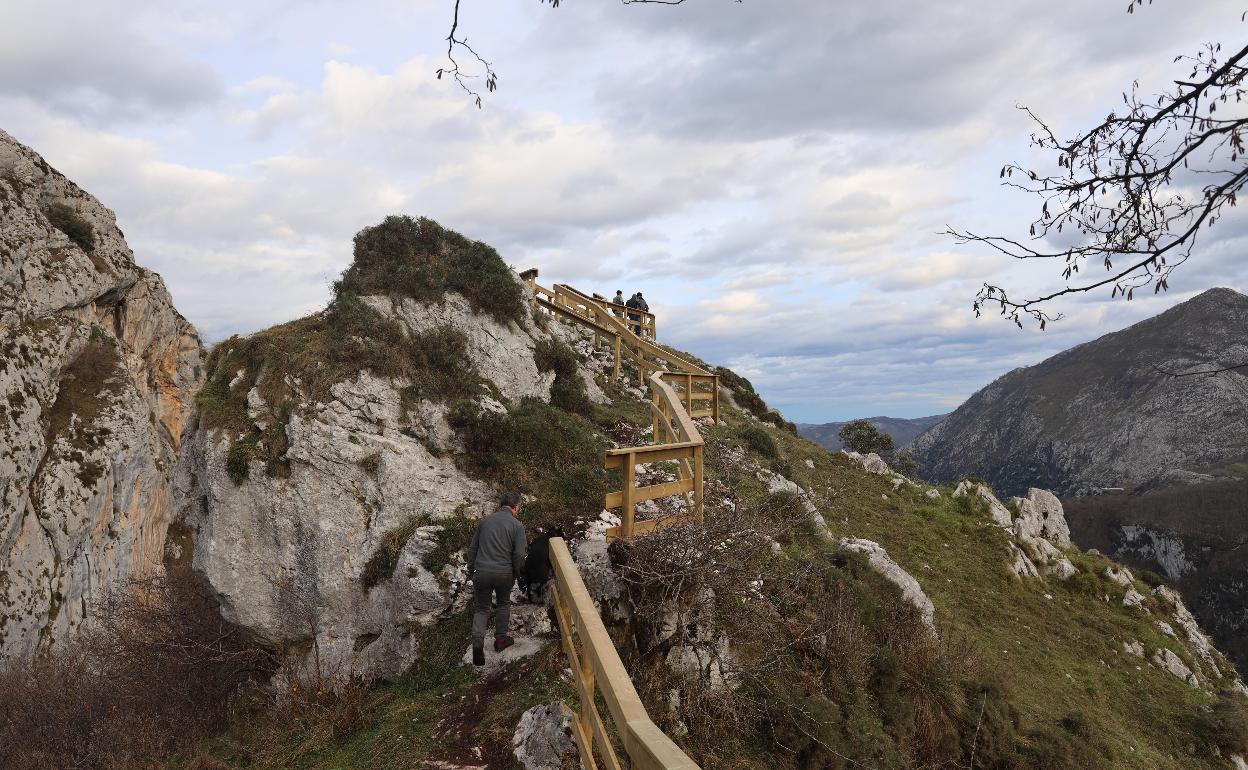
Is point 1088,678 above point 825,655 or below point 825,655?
below

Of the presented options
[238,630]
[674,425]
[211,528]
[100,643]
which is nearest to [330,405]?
[211,528]

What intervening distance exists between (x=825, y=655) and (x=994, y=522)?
1271cm

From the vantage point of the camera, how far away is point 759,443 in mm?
17109

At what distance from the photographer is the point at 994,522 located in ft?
54.6

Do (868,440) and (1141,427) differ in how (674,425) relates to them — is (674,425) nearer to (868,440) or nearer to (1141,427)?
(868,440)

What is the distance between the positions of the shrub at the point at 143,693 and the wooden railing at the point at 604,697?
20.0 ft

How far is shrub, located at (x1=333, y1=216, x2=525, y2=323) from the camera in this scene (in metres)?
13.7

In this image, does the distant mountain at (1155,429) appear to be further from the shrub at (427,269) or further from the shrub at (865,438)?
the shrub at (427,269)

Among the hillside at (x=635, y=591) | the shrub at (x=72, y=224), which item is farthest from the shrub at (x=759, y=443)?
the shrub at (x=72, y=224)

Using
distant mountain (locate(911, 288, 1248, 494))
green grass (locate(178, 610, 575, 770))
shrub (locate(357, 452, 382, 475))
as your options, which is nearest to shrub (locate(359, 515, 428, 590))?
shrub (locate(357, 452, 382, 475))

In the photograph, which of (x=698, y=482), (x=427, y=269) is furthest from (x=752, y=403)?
(x=698, y=482)

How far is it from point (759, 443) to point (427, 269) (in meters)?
10.3

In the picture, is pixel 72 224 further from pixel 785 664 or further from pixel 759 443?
pixel 785 664

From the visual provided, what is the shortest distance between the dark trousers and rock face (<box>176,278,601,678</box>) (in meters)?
1.31
